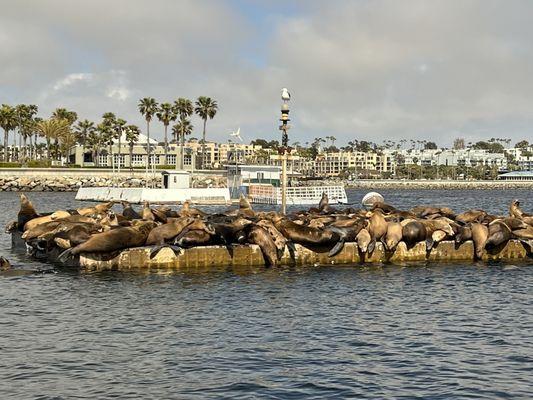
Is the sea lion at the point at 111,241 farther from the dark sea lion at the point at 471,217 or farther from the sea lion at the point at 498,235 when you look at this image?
the dark sea lion at the point at 471,217

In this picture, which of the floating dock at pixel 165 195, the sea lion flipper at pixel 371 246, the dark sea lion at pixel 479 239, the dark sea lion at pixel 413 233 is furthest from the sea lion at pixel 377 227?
the floating dock at pixel 165 195

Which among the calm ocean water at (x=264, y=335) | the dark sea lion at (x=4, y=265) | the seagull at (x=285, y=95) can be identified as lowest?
the calm ocean water at (x=264, y=335)

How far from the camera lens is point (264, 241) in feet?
81.6

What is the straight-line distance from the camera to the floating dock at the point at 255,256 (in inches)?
933

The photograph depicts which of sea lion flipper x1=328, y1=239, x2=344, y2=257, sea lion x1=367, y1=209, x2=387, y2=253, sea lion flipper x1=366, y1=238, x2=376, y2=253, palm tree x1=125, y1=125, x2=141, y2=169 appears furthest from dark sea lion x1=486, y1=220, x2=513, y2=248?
palm tree x1=125, y1=125, x2=141, y2=169

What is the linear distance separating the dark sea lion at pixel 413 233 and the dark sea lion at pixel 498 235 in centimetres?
249

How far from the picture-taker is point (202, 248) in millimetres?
24422

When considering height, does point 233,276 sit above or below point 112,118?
below

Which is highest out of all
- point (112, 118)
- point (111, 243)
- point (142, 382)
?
point (112, 118)

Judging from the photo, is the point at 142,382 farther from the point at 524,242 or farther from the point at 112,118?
the point at 112,118

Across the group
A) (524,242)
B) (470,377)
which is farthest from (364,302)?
(524,242)

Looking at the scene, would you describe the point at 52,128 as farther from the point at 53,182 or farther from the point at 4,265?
the point at 4,265

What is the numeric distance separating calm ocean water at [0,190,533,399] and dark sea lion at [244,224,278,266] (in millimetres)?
1178

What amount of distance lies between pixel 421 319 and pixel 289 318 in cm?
315
